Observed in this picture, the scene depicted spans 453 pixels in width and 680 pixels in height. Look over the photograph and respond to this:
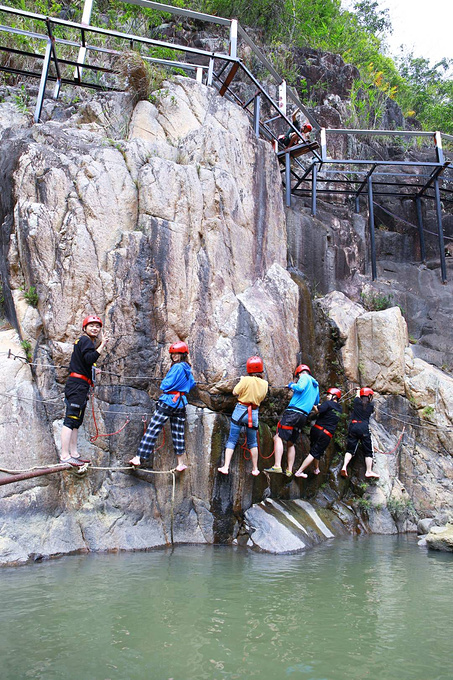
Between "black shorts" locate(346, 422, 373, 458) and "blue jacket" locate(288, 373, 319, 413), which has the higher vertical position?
"blue jacket" locate(288, 373, 319, 413)

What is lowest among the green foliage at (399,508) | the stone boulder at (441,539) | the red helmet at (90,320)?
the stone boulder at (441,539)

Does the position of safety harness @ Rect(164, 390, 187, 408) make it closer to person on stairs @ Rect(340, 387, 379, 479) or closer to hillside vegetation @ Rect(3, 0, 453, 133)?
person on stairs @ Rect(340, 387, 379, 479)

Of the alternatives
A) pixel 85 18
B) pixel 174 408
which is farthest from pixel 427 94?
pixel 174 408

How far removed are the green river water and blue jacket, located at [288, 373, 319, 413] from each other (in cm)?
270

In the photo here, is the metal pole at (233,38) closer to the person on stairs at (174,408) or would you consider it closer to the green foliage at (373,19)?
the person on stairs at (174,408)

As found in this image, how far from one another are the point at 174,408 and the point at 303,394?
2.37 metres

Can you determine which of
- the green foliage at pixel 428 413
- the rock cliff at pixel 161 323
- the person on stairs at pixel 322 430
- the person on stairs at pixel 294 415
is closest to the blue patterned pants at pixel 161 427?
the rock cliff at pixel 161 323

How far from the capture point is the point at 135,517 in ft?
25.0

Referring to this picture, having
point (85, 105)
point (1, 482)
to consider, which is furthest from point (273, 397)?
point (85, 105)

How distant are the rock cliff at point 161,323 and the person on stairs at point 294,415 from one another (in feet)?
0.94

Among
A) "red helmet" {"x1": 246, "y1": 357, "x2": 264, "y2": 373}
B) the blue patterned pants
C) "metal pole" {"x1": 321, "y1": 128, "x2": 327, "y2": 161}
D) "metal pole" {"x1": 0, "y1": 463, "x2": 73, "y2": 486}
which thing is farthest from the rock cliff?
"metal pole" {"x1": 321, "y1": 128, "x2": 327, "y2": 161}

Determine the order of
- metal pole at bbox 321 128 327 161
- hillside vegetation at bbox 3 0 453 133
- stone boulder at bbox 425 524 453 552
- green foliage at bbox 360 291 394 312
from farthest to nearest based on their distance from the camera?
hillside vegetation at bbox 3 0 453 133
metal pole at bbox 321 128 327 161
green foliage at bbox 360 291 394 312
stone boulder at bbox 425 524 453 552

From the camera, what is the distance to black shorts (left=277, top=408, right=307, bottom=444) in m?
8.95

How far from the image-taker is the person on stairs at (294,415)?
29.3ft
